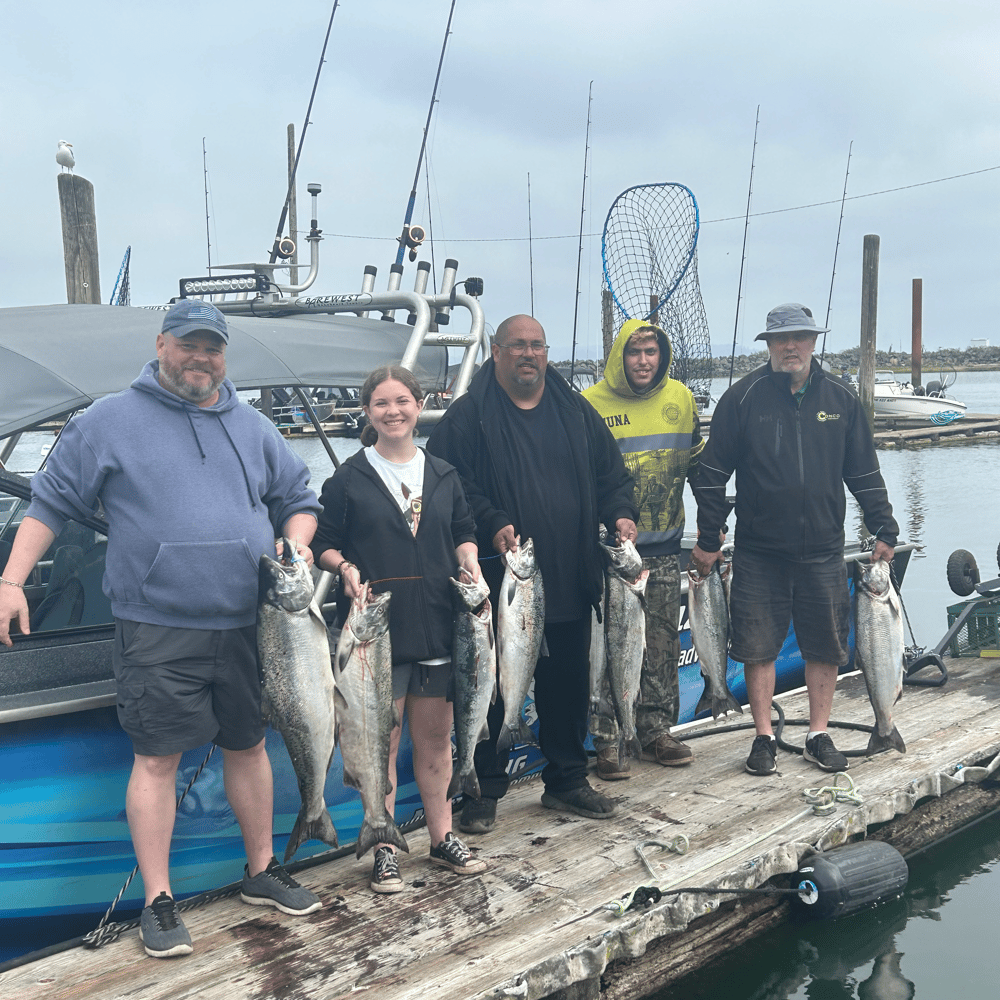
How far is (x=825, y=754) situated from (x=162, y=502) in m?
3.37

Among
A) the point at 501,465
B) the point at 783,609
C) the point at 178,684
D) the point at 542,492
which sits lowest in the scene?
the point at 783,609

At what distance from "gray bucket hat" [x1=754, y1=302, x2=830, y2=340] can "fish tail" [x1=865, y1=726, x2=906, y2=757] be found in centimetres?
197

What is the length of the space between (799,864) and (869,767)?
851 millimetres

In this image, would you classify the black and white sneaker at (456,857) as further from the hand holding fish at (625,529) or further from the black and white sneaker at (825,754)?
the black and white sneaker at (825,754)

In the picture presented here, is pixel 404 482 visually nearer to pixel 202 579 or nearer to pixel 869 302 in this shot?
pixel 202 579

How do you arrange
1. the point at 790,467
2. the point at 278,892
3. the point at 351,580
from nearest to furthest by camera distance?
the point at 351,580, the point at 278,892, the point at 790,467

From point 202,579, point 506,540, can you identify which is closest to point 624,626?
point 506,540

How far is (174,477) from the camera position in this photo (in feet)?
10.1

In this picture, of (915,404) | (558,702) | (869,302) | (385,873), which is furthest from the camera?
(915,404)

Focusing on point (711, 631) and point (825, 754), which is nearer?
point (711, 631)

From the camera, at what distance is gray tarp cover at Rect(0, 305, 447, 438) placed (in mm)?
3492

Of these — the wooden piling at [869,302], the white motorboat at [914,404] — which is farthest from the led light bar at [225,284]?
the white motorboat at [914,404]

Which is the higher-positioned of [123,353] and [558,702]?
[123,353]

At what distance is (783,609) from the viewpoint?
15.2 feet
